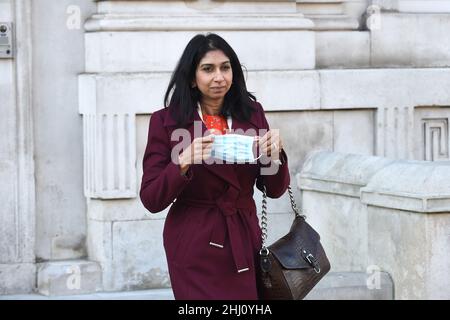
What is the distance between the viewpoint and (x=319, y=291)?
732cm

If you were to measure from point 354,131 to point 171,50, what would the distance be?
150 cm

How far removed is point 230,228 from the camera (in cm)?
516

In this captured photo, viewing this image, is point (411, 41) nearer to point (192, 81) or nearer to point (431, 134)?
point (431, 134)

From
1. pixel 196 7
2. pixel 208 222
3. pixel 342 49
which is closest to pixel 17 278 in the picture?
pixel 196 7

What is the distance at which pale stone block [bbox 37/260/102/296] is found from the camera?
7.70m

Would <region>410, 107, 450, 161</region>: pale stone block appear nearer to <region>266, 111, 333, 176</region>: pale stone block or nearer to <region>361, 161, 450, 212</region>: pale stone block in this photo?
<region>266, 111, 333, 176</region>: pale stone block

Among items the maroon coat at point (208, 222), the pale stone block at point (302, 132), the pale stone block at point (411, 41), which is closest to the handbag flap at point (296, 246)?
the maroon coat at point (208, 222)

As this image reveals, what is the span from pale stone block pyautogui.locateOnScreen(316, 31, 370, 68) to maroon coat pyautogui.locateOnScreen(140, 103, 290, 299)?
3.46 meters

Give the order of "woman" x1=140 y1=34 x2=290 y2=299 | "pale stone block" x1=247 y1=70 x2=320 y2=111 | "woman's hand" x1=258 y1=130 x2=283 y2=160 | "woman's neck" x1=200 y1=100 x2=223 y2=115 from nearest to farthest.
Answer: "woman's hand" x1=258 y1=130 x2=283 y2=160 < "woman" x1=140 y1=34 x2=290 y2=299 < "woman's neck" x1=200 y1=100 x2=223 y2=115 < "pale stone block" x1=247 y1=70 x2=320 y2=111

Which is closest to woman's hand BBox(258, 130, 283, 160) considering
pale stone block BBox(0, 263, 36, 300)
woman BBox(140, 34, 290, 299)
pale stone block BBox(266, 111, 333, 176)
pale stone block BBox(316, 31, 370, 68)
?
woman BBox(140, 34, 290, 299)

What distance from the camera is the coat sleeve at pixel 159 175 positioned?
4961mm

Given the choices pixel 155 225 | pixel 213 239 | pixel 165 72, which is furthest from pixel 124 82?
pixel 213 239

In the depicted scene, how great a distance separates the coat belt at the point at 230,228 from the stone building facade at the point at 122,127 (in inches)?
88.4

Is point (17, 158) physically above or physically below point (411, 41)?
below
